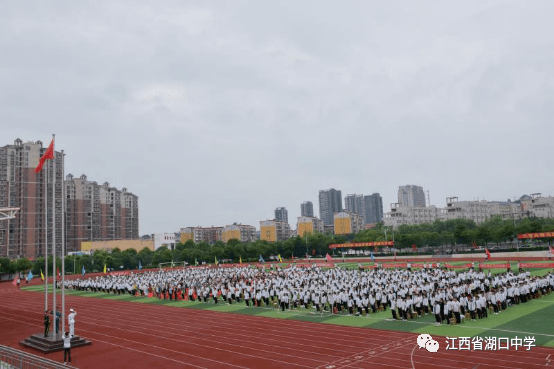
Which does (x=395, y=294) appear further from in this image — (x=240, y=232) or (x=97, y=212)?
(x=240, y=232)

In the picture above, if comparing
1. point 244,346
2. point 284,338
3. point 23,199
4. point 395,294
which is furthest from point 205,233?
point 244,346

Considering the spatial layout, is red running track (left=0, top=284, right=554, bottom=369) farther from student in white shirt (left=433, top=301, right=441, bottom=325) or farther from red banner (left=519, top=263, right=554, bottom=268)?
red banner (left=519, top=263, right=554, bottom=268)

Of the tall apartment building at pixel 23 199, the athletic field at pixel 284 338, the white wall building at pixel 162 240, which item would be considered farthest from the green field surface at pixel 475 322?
the white wall building at pixel 162 240

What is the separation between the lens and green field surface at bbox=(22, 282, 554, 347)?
14484mm

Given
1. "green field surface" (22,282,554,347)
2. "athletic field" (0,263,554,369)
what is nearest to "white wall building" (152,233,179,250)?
"athletic field" (0,263,554,369)

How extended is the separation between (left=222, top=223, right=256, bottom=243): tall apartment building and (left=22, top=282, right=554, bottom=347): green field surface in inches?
4574

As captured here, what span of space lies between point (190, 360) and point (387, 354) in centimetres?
597

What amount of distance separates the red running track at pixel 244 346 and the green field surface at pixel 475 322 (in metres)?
0.94

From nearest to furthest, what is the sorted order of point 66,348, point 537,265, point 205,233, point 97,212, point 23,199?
point 66,348 < point 537,265 < point 23,199 < point 97,212 < point 205,233

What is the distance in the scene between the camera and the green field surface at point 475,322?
1448cm

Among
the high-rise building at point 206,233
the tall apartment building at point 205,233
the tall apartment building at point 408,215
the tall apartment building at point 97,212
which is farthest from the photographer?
the high-rise building at point 206,233

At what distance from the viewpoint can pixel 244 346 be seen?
48.6ft

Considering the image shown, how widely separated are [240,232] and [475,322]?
13458 centimetres

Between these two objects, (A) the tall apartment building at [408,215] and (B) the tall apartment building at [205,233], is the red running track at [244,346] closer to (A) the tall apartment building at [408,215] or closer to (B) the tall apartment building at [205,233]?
(A) the tall apartment building at [408,215]
